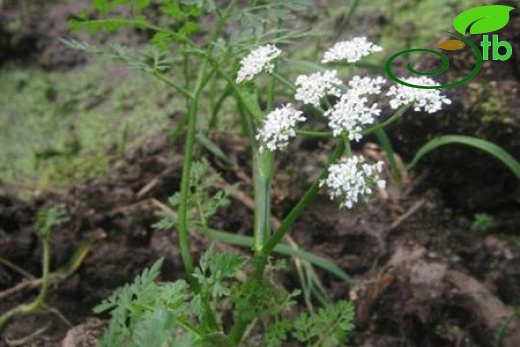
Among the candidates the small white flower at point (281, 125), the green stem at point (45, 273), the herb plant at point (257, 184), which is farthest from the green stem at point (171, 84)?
the green stem at point (45, 273)

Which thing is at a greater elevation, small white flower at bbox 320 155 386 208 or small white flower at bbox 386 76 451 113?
small white flower at bbox 386 76 451 113

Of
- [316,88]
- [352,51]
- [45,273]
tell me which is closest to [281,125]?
[316,88]

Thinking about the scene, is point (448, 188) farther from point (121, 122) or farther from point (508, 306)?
point (121, 122)

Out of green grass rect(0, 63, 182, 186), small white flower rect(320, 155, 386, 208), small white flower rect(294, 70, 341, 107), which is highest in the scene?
small white flower rect(294, 70, 341, 107)

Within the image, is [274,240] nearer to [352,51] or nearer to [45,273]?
[352,51]

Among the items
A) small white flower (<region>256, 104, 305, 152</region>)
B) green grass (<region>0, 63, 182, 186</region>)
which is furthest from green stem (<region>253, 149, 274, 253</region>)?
green grass (<region>0, 63, 182, 186</region>)

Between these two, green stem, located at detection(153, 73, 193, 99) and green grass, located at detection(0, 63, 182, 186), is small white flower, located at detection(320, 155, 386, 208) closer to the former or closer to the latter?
green stem, located at detection(153, 73, 193, 99)

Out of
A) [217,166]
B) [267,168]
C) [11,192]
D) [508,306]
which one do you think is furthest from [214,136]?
[508,306]
